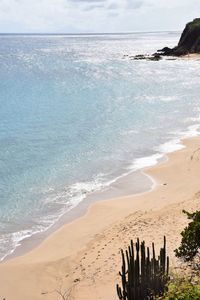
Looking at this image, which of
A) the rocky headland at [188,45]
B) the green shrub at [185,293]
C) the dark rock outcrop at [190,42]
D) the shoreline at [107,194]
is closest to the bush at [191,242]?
the green shrub at [185,293]

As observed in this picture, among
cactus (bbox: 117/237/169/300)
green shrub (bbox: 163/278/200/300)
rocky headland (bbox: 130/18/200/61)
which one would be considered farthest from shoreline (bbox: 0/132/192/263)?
rocky headland (bbox: 130/18/200/61)

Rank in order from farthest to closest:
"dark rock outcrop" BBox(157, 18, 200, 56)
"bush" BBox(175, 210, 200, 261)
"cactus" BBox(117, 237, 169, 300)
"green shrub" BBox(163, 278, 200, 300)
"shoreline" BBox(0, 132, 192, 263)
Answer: "dark rock outcrop" BBox(157, 18, 200, 56), "shoreline" BBox(0, 132, 192, 263), "bush" BBox(175, 210, 200, 261), "cactus" BBox(117, 237, 169, 300), "green shrub" BBox(163, 278, 200, 300)

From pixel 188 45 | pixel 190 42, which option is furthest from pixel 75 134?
pixel 188 45

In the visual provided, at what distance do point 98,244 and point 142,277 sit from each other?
7.16 m

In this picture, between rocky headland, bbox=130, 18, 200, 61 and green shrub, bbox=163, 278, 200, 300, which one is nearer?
green shrub, bbox=163, 278, 200, 300

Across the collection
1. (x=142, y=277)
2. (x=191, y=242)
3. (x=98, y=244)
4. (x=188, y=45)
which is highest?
(x=188, y=45)

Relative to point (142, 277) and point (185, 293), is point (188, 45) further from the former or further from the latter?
point (185, 293)

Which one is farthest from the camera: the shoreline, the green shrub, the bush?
the shoreline

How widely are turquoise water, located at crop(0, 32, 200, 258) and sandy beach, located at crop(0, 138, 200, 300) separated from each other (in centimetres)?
177

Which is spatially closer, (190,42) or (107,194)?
(107,194)

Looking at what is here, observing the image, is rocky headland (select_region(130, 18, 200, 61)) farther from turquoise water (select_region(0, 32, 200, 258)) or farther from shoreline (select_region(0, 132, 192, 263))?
shoreline (select_region(0, 132, 192, 263))

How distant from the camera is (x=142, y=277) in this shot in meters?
12.6

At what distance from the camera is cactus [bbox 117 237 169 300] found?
12.2 m

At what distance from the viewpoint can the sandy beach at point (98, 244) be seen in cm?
1630
